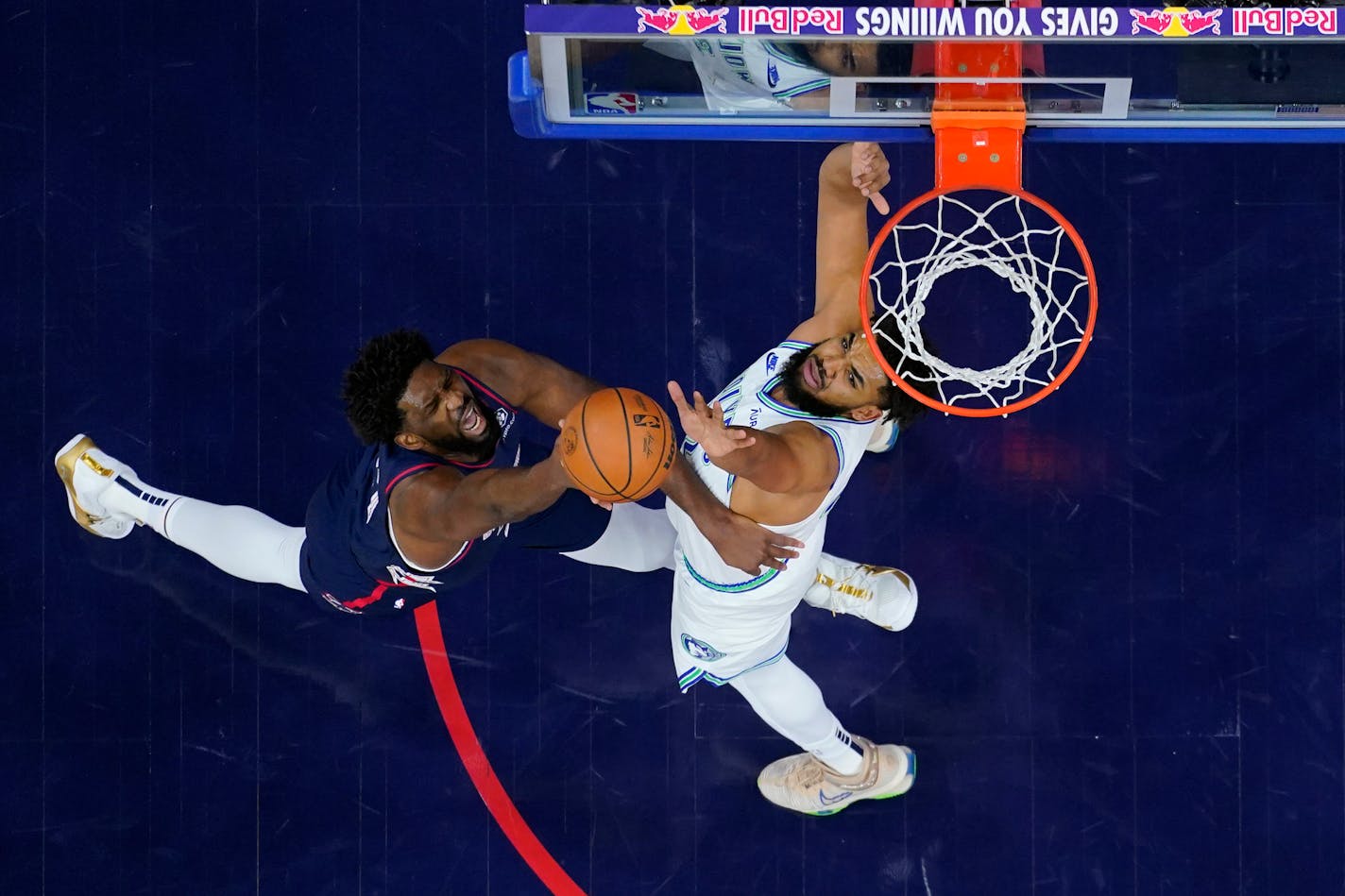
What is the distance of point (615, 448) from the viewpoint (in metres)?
3.51

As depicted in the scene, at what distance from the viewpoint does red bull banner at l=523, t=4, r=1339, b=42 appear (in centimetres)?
344

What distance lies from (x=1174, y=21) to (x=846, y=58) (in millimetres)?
942

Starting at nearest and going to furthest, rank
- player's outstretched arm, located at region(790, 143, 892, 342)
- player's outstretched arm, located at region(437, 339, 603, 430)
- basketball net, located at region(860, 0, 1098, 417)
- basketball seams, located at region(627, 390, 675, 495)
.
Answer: basketball seams, located at region(627, 390, 675, 495) → basketball net, located at region(860, 0, 1098, 417) → player's outstretched arm, located at region(790, 143, 892, 342) → player's outstretched arm, located at region(437, 339, 603, 430)

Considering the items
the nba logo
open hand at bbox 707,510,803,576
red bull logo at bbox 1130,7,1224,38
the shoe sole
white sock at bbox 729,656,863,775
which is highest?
red bull logo at bbox 1130,7,1224,38

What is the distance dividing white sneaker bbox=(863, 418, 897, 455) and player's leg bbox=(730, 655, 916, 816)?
1017mm

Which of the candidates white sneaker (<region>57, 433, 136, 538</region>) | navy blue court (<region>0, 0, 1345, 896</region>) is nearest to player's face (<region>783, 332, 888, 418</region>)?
navy blue court (<region>0, 0, 1345, 896</region>)

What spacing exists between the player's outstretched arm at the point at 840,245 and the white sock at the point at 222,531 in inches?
85.1

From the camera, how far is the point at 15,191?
5.42 metres

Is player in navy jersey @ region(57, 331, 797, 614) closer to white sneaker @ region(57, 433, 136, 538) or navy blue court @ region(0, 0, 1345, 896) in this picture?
white sneaker @ region(57, 433, 136, 538)

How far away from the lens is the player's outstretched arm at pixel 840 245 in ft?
13.9

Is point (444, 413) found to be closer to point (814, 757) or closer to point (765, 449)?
point (765, 449)

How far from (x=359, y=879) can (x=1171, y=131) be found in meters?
4.37

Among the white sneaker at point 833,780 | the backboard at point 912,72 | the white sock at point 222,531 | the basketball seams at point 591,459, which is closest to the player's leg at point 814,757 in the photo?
the white sneaker at point 833,780

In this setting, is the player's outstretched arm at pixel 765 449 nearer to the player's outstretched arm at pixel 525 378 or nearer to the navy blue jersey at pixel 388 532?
the player's outstretched arm at pixel 525 378
